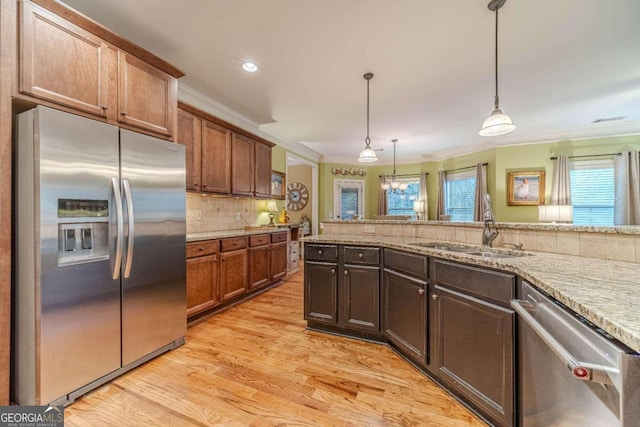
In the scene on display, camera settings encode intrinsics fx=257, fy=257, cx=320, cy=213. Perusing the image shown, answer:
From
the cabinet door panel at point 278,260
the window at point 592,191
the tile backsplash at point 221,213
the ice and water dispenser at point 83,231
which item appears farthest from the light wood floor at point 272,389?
the window at point 592,191

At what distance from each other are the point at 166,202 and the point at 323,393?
1.84 m

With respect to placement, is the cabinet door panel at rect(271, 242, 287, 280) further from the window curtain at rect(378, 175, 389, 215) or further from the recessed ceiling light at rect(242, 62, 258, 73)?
the window curtain at rect(378, 175, 389, 215)

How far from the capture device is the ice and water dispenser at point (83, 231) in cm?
153

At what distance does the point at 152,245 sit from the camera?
6.53 feet

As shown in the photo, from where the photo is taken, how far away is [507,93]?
3314 millimetres

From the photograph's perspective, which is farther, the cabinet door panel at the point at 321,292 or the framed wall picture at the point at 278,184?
the framed wall picture at the point at 278,184

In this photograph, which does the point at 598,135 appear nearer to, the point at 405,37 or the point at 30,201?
the point at 405,37

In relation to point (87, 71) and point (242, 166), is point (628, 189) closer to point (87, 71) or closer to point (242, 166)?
point (242, 166)

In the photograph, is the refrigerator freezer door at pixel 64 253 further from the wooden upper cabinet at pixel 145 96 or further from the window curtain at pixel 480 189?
the window curtain at pixel 480 189

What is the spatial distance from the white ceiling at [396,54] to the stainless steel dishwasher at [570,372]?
2.09 meters

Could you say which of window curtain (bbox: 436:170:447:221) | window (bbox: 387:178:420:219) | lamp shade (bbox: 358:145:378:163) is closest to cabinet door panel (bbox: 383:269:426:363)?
lamp shade (bbox: 358:145:378:163)

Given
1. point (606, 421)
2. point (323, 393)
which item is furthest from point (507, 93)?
point (323, 393)

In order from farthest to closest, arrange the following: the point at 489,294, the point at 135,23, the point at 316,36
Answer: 1. the point at 316,36
2. the point at 135,23
3. the point at 489,294

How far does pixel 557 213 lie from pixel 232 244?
16.8 ft
